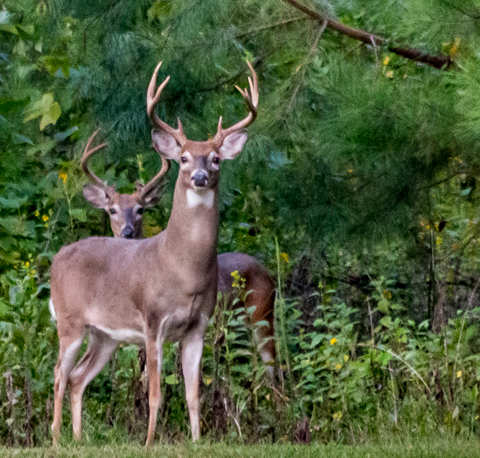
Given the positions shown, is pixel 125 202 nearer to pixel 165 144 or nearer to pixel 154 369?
pixel 165 144

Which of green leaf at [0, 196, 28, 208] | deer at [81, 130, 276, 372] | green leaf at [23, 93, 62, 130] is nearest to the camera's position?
deer at [81, 130, 276, 372]

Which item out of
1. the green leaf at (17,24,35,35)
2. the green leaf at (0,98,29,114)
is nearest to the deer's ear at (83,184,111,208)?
the green leaf at (0,98,29,114)

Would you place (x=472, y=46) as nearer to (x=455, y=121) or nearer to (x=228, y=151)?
(x=455, y=121)

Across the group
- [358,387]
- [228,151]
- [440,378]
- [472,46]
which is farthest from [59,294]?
[472,46]

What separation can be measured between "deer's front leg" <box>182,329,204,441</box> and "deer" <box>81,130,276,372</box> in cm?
127

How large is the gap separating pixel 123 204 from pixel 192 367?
193cm

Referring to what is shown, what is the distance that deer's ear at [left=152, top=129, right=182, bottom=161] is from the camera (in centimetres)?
463

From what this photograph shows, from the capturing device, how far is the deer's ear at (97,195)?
6270mm

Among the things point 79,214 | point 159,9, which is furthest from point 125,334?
point 79,214

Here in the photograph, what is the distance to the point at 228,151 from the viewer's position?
464cm

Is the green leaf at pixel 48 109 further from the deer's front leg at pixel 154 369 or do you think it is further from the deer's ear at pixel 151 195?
the deer's front leg at pixel 154 369

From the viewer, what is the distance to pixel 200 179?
172 inches

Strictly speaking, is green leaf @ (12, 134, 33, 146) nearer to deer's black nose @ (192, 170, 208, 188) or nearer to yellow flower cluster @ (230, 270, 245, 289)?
yellow flower cluster @ (230, 270, 245, 289)

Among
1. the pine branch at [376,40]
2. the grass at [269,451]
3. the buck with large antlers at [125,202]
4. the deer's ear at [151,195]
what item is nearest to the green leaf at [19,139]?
the buck with large antlers at [125,202]
